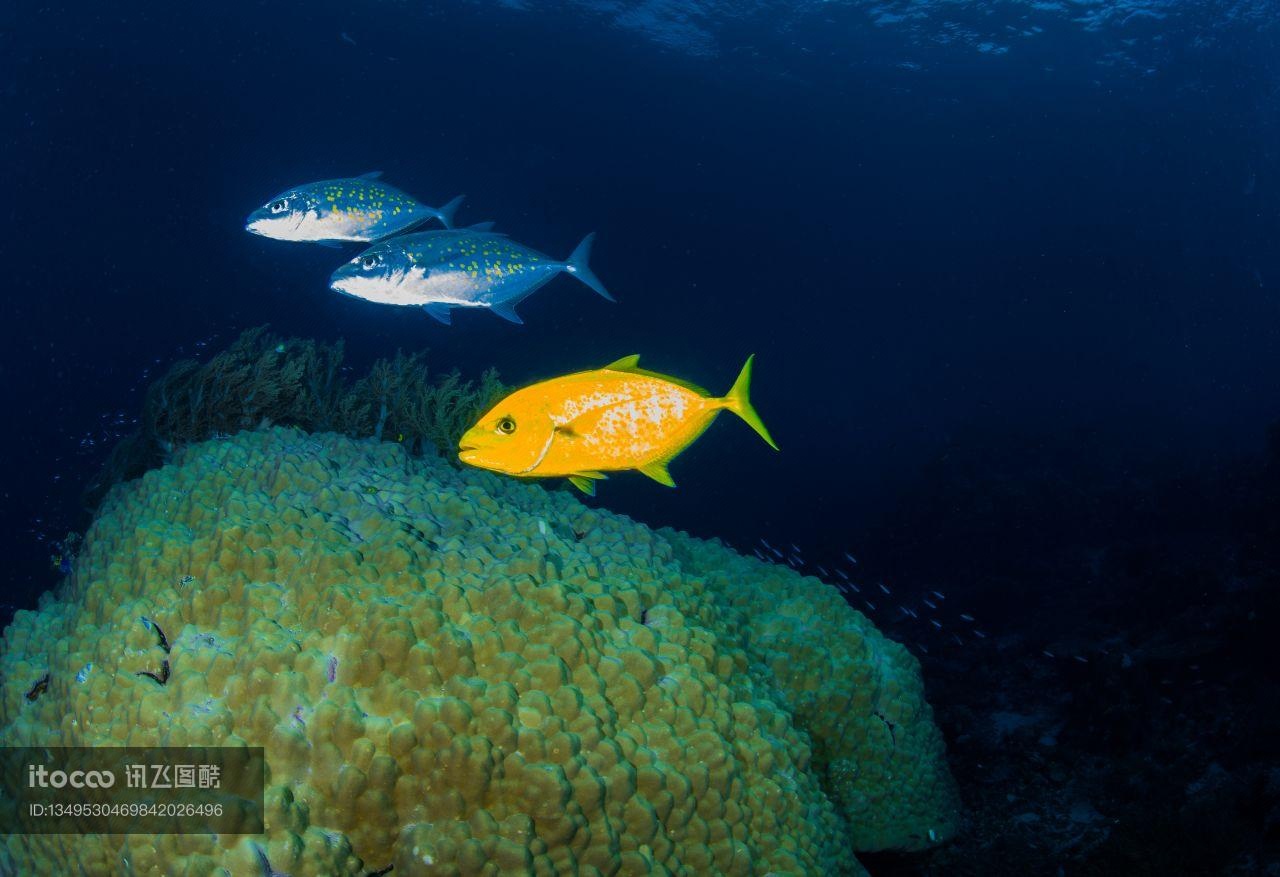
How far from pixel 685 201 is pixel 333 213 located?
56.3m

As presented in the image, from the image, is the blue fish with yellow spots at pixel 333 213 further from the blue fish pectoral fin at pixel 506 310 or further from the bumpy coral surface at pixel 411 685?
the bumpy coral surface at pixel 411 685

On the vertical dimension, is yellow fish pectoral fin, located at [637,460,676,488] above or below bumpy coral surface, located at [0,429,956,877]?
above

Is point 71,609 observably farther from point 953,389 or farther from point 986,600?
point 953,389

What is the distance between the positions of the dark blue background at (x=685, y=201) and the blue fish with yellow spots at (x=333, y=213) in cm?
1979

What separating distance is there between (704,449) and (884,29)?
2064 centimetres

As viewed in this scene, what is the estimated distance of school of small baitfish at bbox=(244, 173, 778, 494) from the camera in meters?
2.35

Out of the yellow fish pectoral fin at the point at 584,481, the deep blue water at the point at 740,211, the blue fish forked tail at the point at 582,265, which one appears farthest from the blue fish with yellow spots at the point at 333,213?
the deep blue water at the point at 740,211

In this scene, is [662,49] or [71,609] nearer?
[71,609]

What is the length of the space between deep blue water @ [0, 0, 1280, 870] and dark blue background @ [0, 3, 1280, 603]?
0.25 meters

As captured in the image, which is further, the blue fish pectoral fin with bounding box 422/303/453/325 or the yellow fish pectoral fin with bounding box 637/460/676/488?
the blue fish pectoral fin with bounding box 422/303/453/325

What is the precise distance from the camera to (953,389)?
5628cm

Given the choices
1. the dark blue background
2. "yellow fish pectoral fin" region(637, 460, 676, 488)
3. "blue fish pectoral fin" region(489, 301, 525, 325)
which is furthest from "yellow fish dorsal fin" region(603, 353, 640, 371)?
the dark blue background

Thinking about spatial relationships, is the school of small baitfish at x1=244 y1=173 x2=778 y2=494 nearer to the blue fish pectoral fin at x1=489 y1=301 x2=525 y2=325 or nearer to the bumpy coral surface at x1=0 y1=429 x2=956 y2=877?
the blue fish pectoral fin at x1=489 y1=301 x2=525 y2=325

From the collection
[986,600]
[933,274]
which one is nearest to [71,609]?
[986,600]
